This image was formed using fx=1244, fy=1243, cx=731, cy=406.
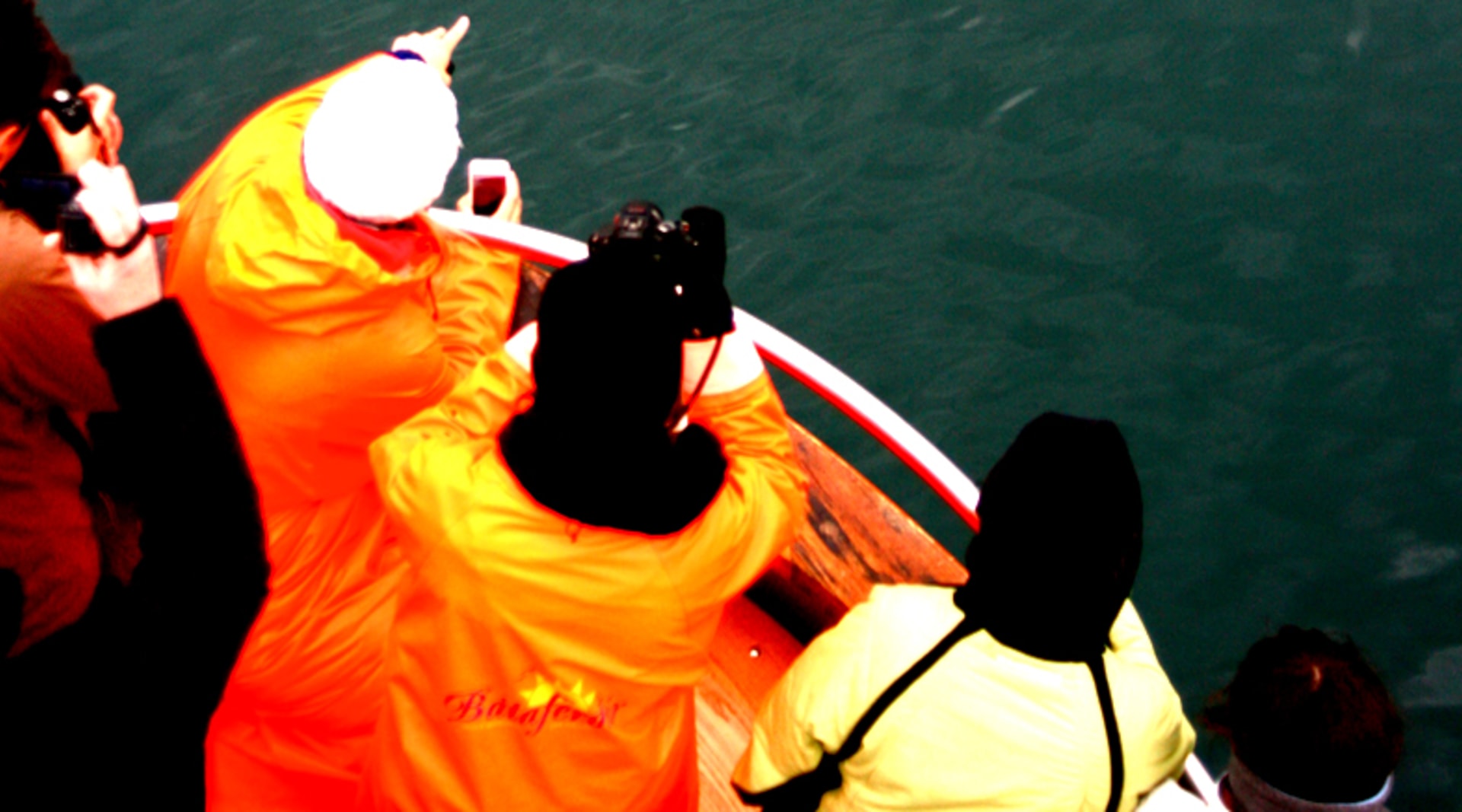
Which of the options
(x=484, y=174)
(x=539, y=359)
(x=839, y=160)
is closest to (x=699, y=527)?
(x=539, y=359)

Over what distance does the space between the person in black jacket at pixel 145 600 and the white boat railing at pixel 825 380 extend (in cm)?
128

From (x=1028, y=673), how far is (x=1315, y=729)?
469 millimetres

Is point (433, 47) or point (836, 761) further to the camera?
point (433, 47)

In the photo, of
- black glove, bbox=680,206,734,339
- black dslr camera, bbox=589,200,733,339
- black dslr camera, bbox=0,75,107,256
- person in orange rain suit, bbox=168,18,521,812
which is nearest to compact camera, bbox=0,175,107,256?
black dslr camera, bbox=0,75,107,256

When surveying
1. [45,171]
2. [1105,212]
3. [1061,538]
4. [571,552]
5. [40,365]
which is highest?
[45,171]

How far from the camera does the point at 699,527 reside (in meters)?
1.78

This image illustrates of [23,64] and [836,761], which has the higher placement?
[23,64]

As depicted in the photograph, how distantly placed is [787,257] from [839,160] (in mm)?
607

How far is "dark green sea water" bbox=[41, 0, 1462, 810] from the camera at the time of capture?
4246 mm

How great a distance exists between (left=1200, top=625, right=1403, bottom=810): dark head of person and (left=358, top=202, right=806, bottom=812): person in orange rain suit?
0.78 meters

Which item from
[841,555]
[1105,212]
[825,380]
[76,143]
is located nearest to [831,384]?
[825,380]

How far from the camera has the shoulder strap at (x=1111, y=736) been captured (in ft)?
5.75

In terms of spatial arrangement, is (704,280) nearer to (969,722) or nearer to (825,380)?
(969,722)

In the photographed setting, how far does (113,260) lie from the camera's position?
4.87 feet
